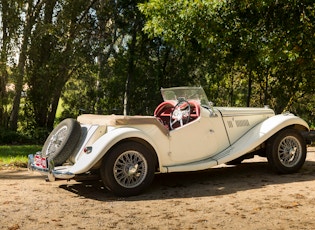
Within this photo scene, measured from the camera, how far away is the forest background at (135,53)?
11.6 m

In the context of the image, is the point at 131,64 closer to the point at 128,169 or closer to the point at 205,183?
the point at 205,183

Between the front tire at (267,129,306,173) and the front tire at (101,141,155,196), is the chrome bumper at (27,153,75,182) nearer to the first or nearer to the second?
the front tire at (101,141,155,196)

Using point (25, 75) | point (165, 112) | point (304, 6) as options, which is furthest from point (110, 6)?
point (165, 112)

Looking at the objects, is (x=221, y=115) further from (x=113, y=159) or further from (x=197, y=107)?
(x=113, y=159)

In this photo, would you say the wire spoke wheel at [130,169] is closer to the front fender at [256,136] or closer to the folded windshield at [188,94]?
the front fender at [256,136]

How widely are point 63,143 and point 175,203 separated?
70.6 inches

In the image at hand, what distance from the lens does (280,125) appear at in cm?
712

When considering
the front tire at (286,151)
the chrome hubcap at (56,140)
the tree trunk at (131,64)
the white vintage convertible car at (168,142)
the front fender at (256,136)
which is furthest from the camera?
the tree trunk at (131,64)

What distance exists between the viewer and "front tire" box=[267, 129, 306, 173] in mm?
7133

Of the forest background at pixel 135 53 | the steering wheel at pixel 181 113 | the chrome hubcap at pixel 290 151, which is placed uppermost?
the forest background at pixel 135 53

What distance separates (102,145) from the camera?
228 inches

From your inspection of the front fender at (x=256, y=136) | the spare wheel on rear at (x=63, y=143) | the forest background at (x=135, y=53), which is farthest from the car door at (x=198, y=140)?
the forest background at (x=135, y=53)

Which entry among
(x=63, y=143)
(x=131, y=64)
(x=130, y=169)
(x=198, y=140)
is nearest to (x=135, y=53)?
(x=131, y=64)

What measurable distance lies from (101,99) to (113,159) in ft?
53.4
